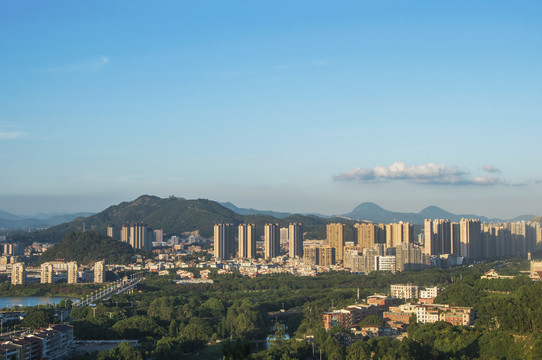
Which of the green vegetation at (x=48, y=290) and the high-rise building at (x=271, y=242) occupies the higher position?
the high-rise building at (x=271, y=242)

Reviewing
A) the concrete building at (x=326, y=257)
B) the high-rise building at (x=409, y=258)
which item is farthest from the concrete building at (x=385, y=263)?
the concrete building at (x=326, y=257)

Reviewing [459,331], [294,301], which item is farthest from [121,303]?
[459,331]

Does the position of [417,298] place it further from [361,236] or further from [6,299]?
[361,236]

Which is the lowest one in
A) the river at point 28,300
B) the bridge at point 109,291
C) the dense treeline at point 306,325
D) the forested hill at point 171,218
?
the river at point 28,300

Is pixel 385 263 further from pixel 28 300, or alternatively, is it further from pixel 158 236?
pixel 158 236

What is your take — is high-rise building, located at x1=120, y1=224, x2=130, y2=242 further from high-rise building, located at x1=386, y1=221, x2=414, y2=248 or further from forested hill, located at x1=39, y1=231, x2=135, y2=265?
high-rise building, located at x1=386, y1=221, x2=414, y2=248

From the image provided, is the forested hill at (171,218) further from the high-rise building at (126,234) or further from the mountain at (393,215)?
the mountain at (393,215)

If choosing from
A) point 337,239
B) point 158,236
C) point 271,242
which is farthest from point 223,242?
point 158,236
